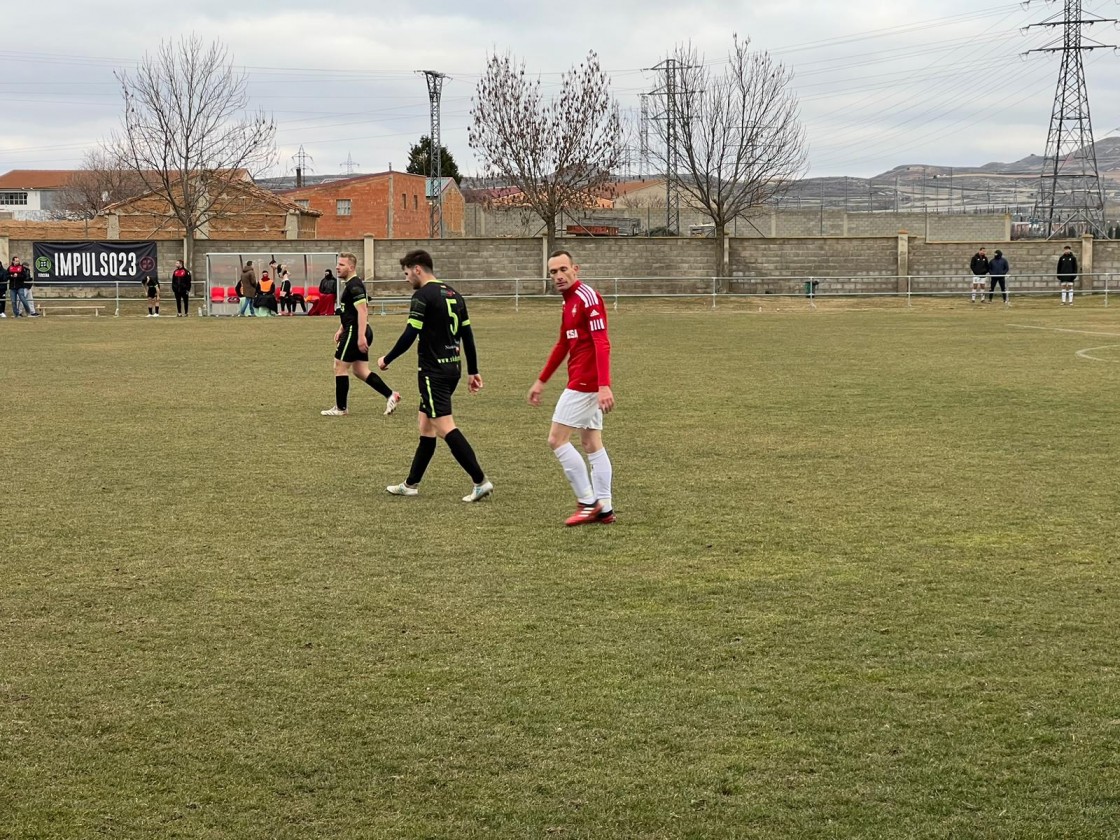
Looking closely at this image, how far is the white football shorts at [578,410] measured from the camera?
8.55 m

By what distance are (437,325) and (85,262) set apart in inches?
1339

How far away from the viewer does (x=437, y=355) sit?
368 inches

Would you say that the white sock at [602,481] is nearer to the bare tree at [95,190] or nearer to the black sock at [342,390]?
the black sock at [342,390]

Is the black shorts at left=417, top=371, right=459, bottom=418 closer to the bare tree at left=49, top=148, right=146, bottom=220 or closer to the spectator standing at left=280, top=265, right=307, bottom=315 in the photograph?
the spectator standing at left=280, top=265, right=307, bottom=315

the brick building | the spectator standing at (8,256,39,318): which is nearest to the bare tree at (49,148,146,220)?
the brick building

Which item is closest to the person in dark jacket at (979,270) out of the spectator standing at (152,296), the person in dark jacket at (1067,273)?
the person in dark jacket at (1067,273)

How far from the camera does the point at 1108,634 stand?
5.88 metres

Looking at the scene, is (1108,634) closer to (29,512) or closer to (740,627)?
(740,627)

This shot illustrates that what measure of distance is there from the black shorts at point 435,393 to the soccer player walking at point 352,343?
14.7ft

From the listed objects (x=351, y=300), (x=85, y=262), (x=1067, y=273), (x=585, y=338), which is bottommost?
(x=585, y=338)

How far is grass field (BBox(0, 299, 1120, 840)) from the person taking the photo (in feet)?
13.8

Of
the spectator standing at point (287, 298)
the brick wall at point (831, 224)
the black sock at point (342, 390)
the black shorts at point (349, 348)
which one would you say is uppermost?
the brick wall at point (831, 224)

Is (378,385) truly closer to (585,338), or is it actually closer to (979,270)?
(585,338)

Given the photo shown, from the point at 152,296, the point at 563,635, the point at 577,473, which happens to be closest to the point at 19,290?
the point at 152,296
